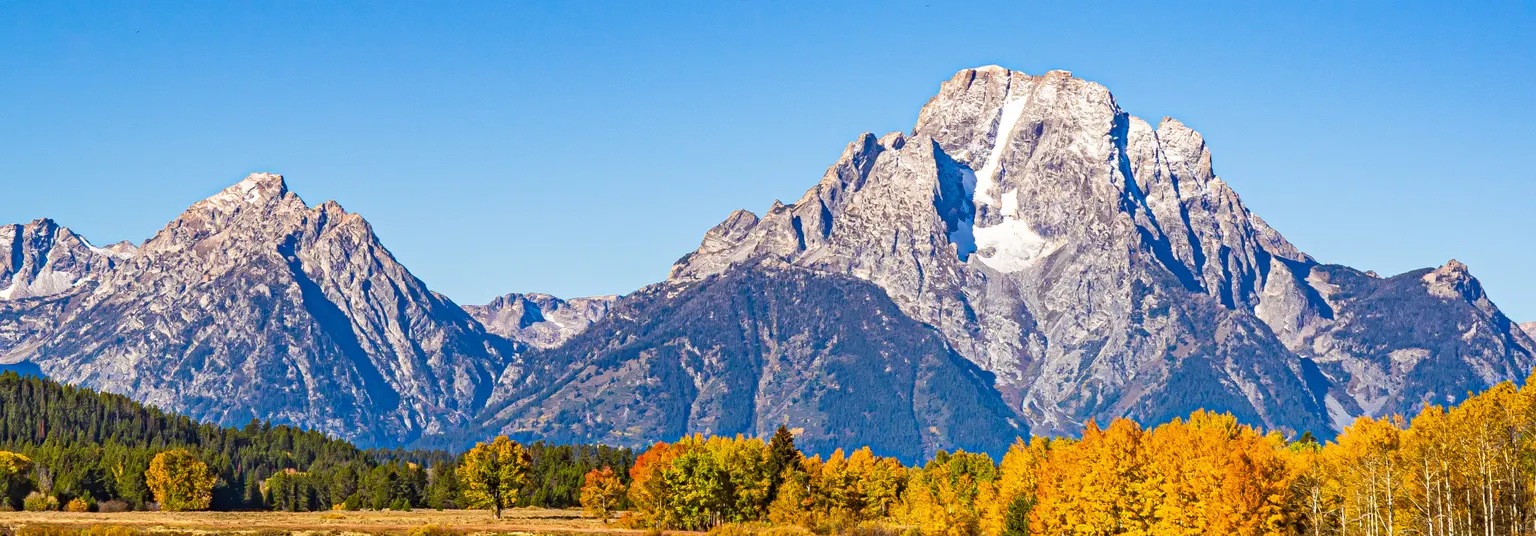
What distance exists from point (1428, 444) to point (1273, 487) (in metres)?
11.3

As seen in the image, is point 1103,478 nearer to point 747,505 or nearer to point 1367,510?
point 1367,510

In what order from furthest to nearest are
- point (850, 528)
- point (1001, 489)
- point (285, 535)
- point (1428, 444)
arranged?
point (850, 528) → point (1001, 489) → point (285, 535) → point (1428, 444)

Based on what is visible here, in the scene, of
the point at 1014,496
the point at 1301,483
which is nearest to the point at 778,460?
the point at 1014,496

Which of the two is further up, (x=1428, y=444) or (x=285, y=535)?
(x=1428, y=444)

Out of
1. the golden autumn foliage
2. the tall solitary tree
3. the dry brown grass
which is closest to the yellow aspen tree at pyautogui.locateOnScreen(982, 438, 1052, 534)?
the golden autumn foliage

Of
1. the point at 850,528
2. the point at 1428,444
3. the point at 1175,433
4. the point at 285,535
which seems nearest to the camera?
the point at 1428,444

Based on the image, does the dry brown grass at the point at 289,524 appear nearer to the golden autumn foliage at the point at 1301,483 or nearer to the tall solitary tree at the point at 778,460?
the tall solitary tree at the point at 778,460

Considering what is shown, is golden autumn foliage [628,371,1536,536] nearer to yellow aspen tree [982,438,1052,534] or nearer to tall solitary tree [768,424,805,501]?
yellow aspen tree [982,438,1052,534]

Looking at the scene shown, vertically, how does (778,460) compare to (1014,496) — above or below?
above

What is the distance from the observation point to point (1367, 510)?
124750 millimetres

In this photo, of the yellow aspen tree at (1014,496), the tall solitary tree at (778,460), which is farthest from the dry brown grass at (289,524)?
A: the yellow aspen tree at (1014,496)

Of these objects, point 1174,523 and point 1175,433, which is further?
point 1175,433

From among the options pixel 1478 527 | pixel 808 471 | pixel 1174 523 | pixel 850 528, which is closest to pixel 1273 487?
pixel 1174 523

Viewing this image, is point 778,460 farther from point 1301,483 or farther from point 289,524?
point 1301,483
